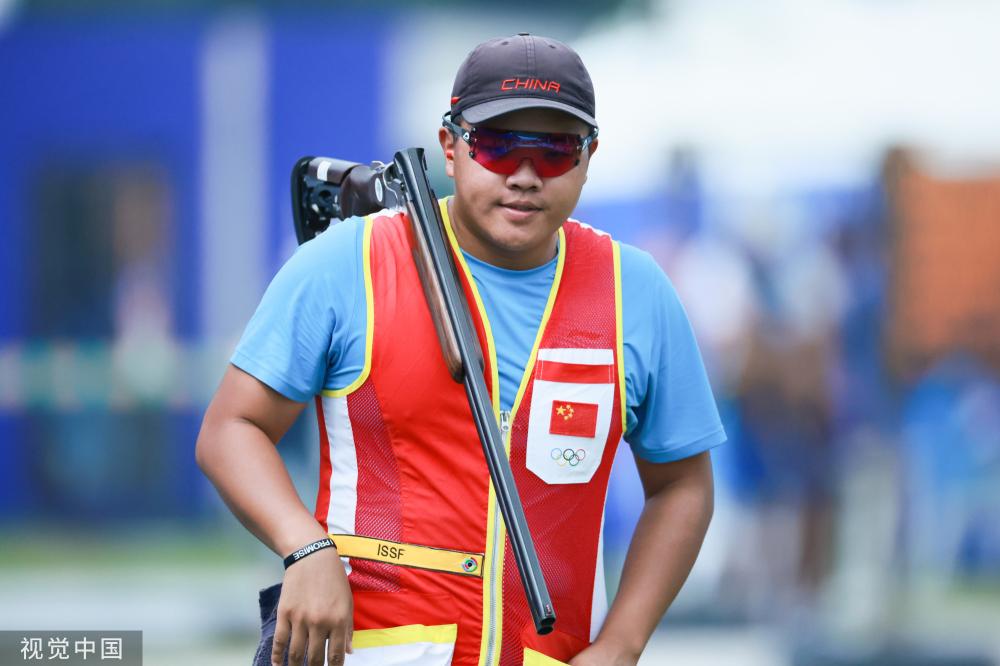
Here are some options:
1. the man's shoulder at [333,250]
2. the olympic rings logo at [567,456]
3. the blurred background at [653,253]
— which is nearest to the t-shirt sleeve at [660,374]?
the olympic rings logo at [567,456]

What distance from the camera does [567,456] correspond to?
2496mm

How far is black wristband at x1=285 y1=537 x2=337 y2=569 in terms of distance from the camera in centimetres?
228

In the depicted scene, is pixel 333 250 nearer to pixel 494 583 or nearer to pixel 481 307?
pixel 481 307

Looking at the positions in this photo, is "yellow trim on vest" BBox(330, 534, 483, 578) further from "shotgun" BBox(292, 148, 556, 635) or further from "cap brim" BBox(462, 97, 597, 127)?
"cap brim" BBox(462, 97, 597, 127)

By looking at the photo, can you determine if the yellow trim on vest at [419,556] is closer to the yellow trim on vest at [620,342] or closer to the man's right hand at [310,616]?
the man's right hand at [310,616]

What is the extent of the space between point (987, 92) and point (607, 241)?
20.7ft

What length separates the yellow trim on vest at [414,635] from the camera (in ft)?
7.86

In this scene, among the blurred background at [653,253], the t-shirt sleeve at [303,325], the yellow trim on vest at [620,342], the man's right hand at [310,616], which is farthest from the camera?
the blurred background at [653,253]

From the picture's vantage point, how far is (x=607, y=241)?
8.71 feet

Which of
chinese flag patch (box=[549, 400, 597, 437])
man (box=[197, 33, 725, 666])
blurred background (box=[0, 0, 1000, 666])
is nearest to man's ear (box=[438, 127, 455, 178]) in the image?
man (box=[197, 33, 725, 666])

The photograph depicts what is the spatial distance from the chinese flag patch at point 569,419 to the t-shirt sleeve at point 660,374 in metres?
0.10

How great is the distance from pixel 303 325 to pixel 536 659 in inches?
25.3

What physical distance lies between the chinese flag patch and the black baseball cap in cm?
46

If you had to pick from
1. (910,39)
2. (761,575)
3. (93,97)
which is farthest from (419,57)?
(761,575)
